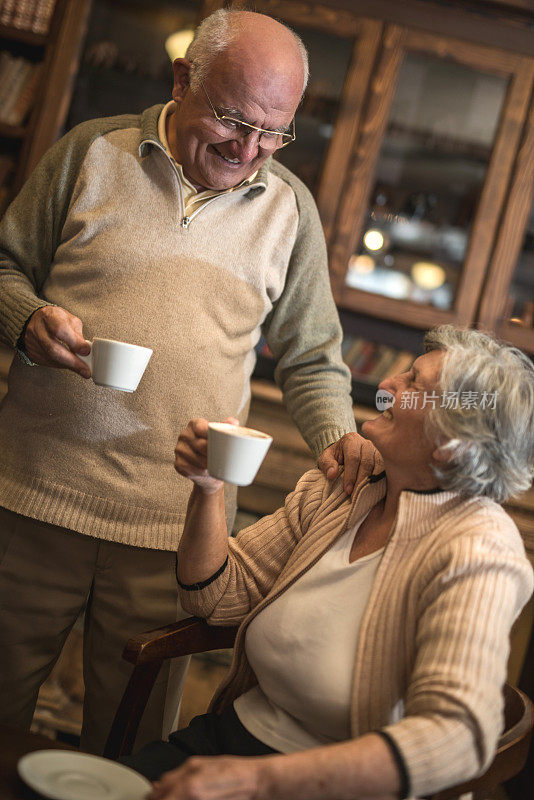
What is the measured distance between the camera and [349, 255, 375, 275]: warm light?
330cm

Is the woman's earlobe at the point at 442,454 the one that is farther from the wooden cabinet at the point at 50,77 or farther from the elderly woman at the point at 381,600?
the wooden cabinet at the point at 50,77

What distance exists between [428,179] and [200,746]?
2703 millimetres

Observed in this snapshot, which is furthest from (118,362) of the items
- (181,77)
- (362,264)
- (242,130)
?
(362,264)

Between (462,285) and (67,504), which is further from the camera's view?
(462,285)

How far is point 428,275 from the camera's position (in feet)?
11.1

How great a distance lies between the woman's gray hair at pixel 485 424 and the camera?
128 centimetres

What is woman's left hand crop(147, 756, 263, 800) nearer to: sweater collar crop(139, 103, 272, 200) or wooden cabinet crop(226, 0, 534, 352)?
sweater collar crop(139, 103, 272, 200)

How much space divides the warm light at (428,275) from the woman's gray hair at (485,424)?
209 cm

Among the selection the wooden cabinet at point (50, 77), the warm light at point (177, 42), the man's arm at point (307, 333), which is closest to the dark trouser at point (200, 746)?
the man's arm at point (307, 333)

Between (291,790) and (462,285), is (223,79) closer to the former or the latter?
(291,790)

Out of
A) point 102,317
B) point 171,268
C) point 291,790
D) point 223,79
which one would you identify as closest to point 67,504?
point 102,317

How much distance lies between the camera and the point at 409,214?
11.3 feet

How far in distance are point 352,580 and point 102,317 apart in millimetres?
727

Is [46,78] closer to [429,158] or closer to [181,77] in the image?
[429,158]
